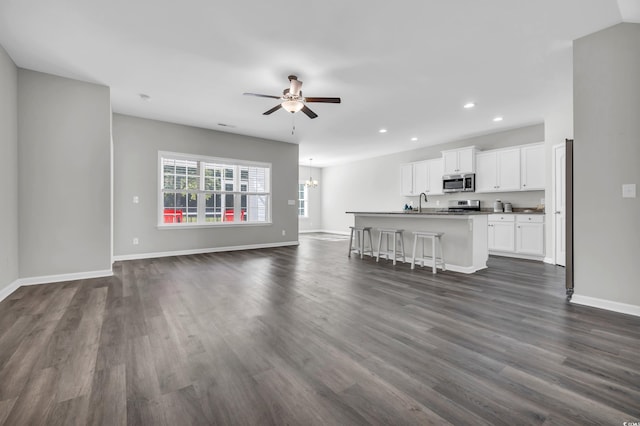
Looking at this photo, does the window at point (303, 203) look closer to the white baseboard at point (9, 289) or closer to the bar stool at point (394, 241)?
the bar stool at point (394, 241)

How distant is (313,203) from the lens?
463 inches

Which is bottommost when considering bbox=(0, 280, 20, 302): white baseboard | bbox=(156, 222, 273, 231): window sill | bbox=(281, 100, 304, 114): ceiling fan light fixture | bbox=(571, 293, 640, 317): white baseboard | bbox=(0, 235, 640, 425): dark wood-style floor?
bbox=(0, 235, 640, 425): dark wood-style floor

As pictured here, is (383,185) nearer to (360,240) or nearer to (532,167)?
(360,240)

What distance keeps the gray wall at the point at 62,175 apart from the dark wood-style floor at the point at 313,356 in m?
0.63

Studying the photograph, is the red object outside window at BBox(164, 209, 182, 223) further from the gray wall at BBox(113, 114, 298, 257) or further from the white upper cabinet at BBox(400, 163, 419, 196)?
the white upper cabinet at BBox(400, 163, 419, 196)

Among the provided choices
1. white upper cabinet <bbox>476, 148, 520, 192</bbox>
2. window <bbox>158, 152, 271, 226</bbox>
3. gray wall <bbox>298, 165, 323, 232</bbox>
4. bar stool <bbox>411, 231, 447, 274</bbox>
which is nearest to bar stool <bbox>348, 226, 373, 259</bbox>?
bar stool <bbox>411, 231, 447, 274</bbox>

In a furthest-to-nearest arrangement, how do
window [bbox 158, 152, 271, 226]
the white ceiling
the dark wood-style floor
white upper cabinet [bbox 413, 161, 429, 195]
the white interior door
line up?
white upper cabinet [bbox 413, 161, 429, 195]
window [bbox 158, 152, 271, 226]
the white interior door
the white ceiling
the dark wood-style floor

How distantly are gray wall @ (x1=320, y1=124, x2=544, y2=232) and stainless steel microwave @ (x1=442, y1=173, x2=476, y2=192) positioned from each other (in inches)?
15.7

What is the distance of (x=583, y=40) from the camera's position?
2.97 meters

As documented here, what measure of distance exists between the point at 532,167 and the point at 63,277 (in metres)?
8.42

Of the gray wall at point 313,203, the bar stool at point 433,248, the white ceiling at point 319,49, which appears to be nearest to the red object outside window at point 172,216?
the white ceiling at point 319,49

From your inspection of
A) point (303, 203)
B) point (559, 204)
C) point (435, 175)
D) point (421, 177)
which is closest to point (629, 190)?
point (559, 204)

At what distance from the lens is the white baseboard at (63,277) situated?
3713mm

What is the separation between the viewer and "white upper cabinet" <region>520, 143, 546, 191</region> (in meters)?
5.64
